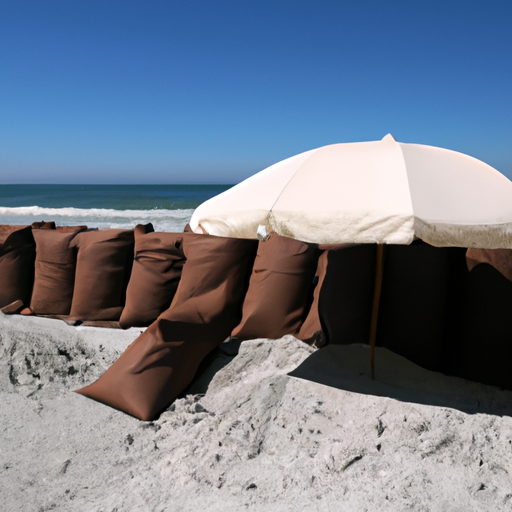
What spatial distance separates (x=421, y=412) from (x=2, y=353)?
2.98 metres

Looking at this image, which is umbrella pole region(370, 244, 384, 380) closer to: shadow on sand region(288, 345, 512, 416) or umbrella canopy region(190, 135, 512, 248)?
shadow on sand region(288, 345, 512, 416)

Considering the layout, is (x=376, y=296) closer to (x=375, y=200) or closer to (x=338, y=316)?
(x=338, y=316)

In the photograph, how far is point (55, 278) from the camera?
13.4 ft

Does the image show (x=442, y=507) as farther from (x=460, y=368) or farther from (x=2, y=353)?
(x=2, y=353)

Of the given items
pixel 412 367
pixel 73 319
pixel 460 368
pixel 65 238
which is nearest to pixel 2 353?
pixel 73 319

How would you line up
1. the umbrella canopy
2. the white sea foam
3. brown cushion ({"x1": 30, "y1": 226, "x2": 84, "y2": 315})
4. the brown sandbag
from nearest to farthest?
the umbrella canopy
the brown sandbag
brown cushion ({"x1": 30, "y1": 226, "x2": 84, "y2": 315})
the white sea foam

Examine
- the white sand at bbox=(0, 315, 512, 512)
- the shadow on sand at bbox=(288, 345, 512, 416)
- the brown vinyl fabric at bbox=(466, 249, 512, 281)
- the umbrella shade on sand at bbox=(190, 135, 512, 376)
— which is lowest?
the white sand at bbox=(0, 315, 512, 512)

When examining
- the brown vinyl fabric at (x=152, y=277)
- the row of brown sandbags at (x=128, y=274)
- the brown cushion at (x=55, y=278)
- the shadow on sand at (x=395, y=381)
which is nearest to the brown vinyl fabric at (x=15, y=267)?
the row of brown sandbags at (x=128, y=274)

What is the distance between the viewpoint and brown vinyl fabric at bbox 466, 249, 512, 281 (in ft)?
8.84

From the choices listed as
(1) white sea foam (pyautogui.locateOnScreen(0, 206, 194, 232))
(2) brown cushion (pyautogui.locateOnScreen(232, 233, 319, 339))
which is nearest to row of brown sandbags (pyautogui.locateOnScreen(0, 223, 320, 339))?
(2) brown cushion (pyautogui.locateOnScreen(232, 233, 319, 339))

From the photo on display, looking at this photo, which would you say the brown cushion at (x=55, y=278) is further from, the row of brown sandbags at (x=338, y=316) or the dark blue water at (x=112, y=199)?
the dark blue water at (x=112, y=199)

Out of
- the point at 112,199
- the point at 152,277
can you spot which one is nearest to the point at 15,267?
the point at 152,277

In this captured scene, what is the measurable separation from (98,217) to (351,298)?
595 inches

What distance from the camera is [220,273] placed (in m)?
3.28
